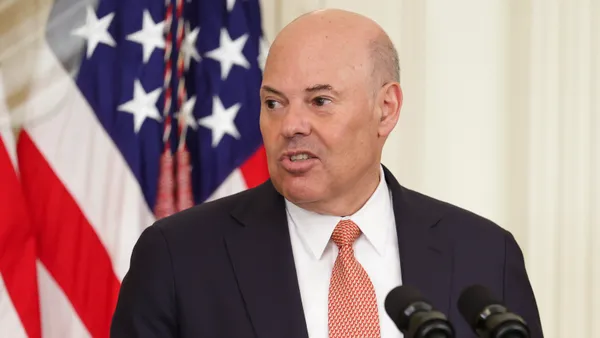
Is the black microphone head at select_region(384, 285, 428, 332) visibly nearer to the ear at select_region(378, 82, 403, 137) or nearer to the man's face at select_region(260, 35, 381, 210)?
the man's face at select_region(260, 35, 381, 210)

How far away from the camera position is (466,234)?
8.00 ft

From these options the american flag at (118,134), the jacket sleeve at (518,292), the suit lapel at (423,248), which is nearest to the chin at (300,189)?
the suit lapel at (423,248)

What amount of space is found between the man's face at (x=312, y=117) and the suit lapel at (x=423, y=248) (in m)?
0.20

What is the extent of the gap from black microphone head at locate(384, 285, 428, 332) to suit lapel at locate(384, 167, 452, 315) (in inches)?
28.8

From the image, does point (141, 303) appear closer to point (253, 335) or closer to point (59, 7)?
point (253, 335)

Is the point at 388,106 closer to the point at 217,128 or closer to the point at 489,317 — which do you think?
the point at 489,317

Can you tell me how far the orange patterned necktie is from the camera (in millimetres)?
2225

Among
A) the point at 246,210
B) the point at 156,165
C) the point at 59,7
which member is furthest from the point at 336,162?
the point at 59,7

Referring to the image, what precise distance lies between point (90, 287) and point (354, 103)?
4.75ft

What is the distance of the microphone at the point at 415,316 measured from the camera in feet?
4.62

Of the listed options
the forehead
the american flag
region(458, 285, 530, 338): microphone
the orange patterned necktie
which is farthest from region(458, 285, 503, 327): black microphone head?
the american flag

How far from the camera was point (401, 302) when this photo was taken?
4.94ft

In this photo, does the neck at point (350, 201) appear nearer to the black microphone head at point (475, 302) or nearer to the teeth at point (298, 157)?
the teeth at point (298, 157)

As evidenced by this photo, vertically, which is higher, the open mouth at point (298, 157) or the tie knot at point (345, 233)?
the open mouth at point (298, 157)
